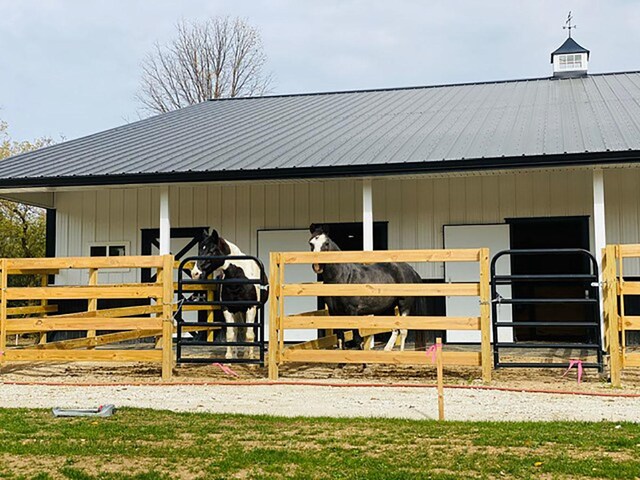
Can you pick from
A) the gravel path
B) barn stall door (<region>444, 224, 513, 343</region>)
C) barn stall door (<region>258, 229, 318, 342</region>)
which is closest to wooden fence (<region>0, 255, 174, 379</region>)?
the gravel path

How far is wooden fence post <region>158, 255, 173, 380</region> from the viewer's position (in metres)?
8.32

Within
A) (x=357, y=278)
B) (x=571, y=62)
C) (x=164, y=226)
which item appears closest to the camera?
(x=357, y=278)

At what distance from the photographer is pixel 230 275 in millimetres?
9688

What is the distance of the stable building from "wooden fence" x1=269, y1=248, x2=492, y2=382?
236 cm

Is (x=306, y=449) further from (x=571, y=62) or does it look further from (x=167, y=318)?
(x=571, y=62)

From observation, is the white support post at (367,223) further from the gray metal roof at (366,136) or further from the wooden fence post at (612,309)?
the wooden fence post at (612,309)

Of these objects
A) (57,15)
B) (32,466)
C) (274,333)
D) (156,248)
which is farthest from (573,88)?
(32,466)

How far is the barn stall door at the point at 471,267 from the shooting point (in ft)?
40.1

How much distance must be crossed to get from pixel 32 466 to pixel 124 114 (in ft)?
115

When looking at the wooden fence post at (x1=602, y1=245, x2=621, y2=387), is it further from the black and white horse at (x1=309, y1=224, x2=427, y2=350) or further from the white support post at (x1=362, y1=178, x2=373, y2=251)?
the white support post at (x1=362, y1=178, x2=373, y2=251)

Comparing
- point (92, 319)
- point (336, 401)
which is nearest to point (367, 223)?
point (92, 319)

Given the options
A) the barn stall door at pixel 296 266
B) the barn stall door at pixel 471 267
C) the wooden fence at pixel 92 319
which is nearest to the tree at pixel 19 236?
the barn stall door at pixel 296 266

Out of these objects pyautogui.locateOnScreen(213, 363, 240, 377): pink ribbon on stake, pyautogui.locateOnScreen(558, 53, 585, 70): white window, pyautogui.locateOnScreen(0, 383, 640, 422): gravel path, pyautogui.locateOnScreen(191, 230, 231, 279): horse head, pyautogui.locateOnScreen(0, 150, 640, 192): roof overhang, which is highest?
pyautogui.locateOnScreen(558, 53, 585, 70): white window

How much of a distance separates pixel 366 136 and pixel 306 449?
28.4 ft
